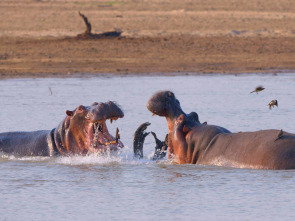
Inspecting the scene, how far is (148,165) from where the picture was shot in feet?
26.5

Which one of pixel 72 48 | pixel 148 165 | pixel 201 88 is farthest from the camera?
pixel 72 48

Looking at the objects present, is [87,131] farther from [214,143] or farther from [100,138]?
[214,143]

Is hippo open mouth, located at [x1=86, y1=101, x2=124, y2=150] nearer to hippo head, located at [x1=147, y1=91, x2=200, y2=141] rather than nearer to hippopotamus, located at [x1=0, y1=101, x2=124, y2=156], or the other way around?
hippopotamus, located at [x1=0, y1=101, x2=124, y2=156]

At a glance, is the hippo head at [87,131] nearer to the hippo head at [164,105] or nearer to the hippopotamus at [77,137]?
the hippopotamus at [77,137]

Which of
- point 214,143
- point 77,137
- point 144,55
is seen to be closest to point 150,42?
point 144,55

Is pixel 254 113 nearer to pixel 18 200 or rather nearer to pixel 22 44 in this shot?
pixel 18 200

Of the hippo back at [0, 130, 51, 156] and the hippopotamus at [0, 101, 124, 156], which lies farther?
the hippo back at [0, 130, 51, 156]

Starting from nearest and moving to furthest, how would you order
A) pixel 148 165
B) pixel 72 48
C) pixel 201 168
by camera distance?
pixel 201 168
pixel 148 165
pixel 72 48

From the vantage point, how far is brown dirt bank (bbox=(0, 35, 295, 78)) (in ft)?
61.8

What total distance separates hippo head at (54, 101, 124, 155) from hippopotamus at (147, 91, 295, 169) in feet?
2.12

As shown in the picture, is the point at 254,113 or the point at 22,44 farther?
the point at 22,44

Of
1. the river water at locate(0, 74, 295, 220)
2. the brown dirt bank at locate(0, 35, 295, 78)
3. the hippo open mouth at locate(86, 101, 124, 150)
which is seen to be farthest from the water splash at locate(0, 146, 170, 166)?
the brown dirt bank at locate(0, 35, 295, 78)

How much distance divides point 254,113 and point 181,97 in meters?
2.25

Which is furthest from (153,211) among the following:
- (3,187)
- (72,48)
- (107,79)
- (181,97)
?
(72,48)
